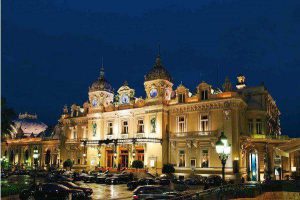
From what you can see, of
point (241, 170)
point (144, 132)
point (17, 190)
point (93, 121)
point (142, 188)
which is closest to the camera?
point (142, 188)

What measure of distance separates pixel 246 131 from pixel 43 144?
42971 mm

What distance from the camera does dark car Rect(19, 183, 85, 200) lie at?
953 inches

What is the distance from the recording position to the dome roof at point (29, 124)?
310 feet

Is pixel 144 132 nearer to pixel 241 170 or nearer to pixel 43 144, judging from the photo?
pixel 241 170

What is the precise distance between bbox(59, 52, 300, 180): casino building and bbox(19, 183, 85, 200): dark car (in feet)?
79.8

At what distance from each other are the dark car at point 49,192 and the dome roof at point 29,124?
7203cm

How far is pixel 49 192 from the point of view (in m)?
24.2

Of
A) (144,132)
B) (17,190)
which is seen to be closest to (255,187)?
(17,190)

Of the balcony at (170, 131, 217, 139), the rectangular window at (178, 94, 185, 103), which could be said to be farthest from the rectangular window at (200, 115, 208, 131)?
the rectangular window at (178, 94, 185, 103)

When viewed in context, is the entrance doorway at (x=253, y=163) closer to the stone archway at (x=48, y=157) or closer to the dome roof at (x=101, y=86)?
the dome roof at (x=101, y=86)

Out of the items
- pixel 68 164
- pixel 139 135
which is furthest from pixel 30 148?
pixel 139 135

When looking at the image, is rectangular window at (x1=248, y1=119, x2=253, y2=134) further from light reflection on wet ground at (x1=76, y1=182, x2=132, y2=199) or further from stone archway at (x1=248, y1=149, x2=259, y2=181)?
light reflection on wet ground at (x1=76, y1=182, x2=132, y2=199)

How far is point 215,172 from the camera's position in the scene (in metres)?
45.0

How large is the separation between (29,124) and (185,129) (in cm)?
6093
